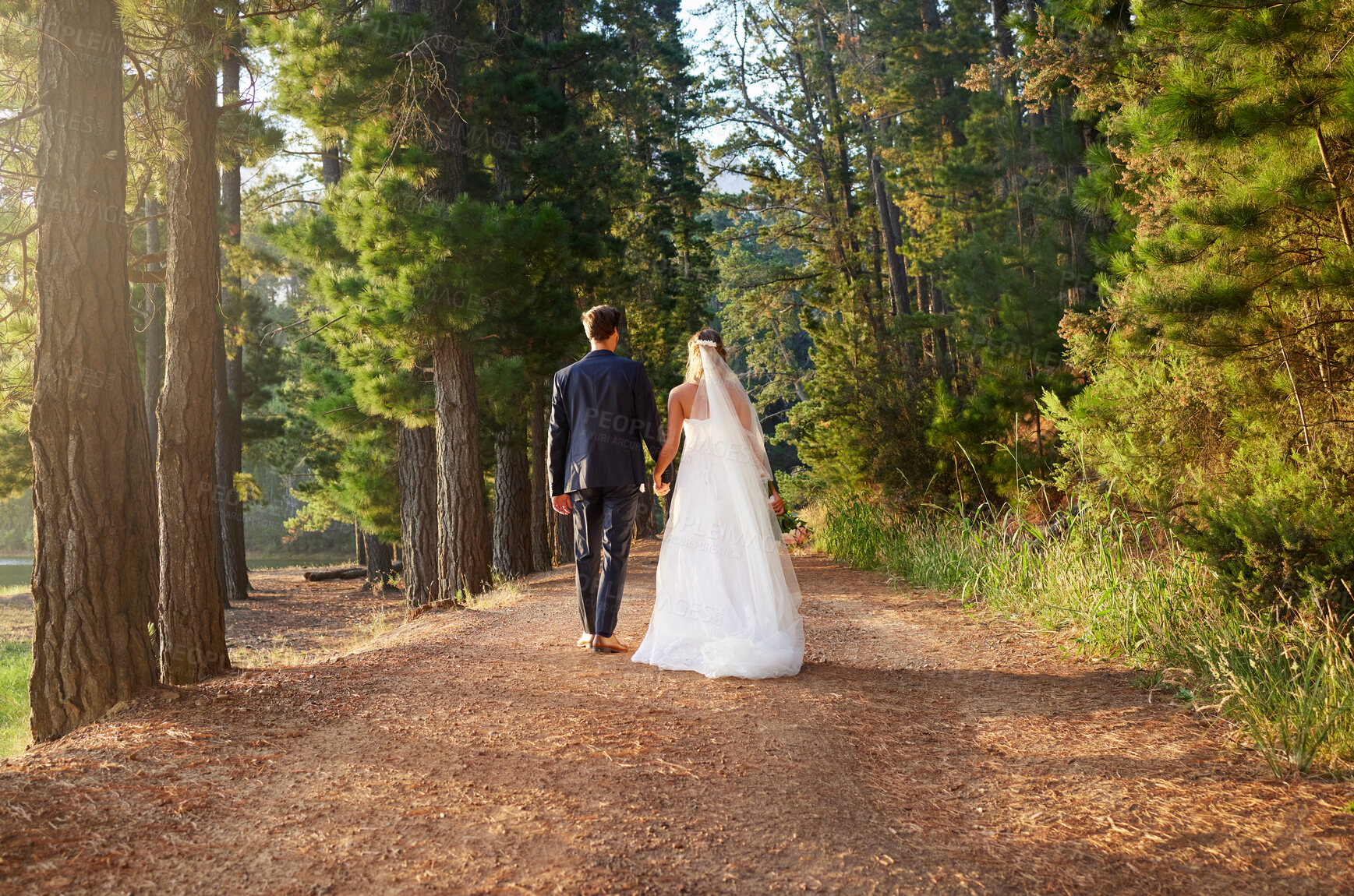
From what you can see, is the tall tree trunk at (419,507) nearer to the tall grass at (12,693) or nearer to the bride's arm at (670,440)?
the tall grass at (12,693)

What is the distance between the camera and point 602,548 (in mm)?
5598

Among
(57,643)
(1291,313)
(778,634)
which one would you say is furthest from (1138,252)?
(57,643)

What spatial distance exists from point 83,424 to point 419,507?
25.7ft

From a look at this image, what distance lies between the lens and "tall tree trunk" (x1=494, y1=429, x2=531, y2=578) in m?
13.5

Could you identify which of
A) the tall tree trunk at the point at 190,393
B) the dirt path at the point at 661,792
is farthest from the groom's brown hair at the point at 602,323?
the tall tree trunk at the point at 190,393

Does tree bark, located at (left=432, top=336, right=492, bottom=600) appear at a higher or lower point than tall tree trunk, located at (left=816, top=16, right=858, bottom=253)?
lower

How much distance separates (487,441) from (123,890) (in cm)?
1285

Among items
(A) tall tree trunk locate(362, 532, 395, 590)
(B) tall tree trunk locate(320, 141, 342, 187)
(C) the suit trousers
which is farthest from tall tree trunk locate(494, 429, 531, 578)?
(C) the suit trousers

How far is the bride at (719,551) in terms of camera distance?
5055mm

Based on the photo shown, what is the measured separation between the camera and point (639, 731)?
3.90 metres

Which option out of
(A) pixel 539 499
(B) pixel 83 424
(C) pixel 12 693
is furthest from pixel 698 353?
(A) pixel 539 499

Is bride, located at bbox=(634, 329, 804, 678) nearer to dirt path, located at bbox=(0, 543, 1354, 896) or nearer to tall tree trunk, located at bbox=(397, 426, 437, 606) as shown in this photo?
dirt path, located at bbox=(0, 543, 1354, 896)

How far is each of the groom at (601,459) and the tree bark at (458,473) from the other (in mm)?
4765

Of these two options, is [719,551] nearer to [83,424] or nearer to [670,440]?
[670,440]
